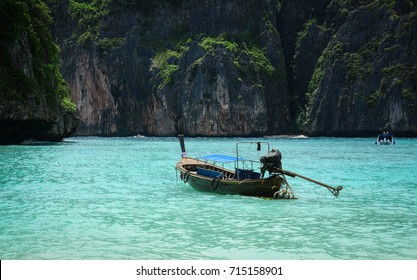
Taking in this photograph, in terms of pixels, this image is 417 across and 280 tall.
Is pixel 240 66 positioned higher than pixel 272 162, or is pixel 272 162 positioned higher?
pixel 240 66

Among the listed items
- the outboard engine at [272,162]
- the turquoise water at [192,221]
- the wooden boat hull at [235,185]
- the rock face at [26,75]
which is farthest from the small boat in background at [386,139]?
the outboard engine at [272,162]

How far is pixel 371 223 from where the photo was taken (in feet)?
50.3

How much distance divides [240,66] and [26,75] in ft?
249

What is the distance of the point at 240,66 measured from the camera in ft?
397

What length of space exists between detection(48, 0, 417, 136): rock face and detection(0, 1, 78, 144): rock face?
5717 cm

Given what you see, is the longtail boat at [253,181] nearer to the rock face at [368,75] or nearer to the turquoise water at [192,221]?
the turquoise water at [192,221]

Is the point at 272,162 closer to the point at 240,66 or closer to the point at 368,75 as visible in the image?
the point at 368,75

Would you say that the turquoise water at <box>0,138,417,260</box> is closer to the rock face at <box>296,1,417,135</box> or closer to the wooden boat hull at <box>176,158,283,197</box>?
the wooden boat hull at <box>176,158,283,197</box>

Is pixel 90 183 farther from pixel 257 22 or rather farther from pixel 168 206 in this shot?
pixel 257 22

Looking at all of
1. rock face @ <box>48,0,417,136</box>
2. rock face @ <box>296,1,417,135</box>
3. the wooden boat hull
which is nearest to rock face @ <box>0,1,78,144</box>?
the wooden boat hull

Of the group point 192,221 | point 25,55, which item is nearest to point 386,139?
point 25,55

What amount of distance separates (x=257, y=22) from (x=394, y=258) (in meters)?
123

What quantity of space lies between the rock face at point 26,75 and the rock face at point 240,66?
57170mm

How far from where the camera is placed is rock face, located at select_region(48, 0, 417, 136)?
10956 centimetres
